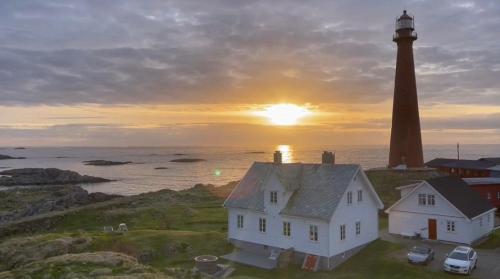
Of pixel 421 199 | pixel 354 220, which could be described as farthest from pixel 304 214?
pixel 421 199

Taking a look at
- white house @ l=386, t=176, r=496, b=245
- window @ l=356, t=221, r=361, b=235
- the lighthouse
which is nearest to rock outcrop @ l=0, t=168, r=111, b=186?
the lighthouse

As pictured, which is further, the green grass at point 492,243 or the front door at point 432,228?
the front door at point 432,228

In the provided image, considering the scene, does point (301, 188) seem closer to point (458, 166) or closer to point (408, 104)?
point (408, 104)

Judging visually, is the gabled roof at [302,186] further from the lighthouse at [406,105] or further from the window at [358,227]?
the lighthouse at [406,105]

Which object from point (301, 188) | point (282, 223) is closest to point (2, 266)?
point (282, 223)

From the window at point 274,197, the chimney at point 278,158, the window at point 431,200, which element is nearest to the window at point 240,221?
the window at point 274,197

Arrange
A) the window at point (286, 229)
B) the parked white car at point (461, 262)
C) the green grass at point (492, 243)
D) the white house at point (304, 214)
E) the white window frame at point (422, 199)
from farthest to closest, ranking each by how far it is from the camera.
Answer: the white window frame at point (422, 199), the green grass at point (492, 243), the window at point (286, 229), the white house at point (304, 214), the parked white car at point (461, 262)
